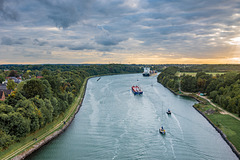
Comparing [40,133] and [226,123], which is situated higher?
[226,123]

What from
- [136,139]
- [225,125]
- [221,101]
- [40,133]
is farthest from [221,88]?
[40,133]

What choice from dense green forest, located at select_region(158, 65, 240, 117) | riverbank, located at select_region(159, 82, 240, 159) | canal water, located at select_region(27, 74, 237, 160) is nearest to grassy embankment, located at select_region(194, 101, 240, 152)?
riverbank, located at select_region(159, 82, 240, 159)

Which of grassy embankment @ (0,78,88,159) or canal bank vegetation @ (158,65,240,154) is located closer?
grassy embankment @ (0,78,88,159)

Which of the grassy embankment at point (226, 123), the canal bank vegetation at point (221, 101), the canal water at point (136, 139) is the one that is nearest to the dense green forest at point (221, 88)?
the canal bank vegetation at point (221, 101)

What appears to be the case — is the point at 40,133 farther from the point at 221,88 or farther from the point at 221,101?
the point at 221,88

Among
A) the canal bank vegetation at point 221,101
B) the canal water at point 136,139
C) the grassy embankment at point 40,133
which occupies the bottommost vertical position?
the canal water at point 136,139

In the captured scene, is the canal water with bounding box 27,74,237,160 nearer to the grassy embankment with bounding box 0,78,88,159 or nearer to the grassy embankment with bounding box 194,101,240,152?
the grassy embankment with bounding box 194,101,240,152

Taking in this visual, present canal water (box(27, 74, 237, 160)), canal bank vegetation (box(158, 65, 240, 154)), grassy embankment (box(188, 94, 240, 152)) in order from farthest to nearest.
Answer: canal bank vegetation (box(158, 65, 240, 154)) → grassy embankment (box(188, 94, 240, 152)) → canal water (box(27, 74, 237, 160))

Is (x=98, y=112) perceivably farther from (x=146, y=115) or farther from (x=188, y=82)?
(x=188, y=82)

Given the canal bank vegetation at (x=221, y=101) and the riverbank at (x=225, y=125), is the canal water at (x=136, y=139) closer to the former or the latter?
the riverbank at (x=225, y=125)

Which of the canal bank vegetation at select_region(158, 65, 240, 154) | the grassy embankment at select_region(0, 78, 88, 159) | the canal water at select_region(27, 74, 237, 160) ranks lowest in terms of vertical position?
the canal water at select_region(27, 74, 237, 160)

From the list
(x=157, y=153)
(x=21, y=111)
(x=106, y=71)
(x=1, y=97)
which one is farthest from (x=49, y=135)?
(x=106, y=71)
